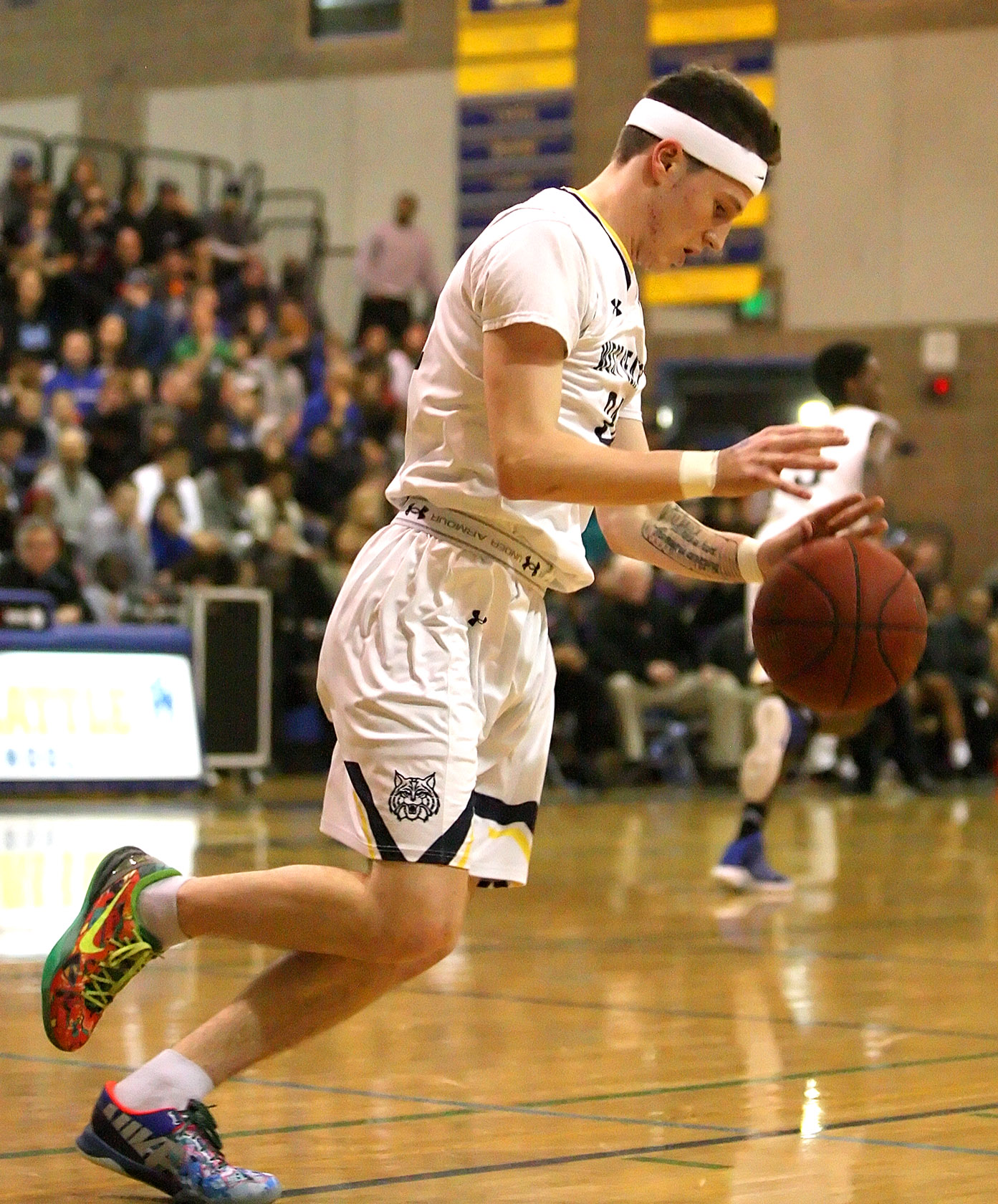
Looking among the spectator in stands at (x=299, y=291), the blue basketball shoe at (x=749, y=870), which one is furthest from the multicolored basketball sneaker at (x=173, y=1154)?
the spectator in stands at (x=299, y=291)

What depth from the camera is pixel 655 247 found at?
11.7ft

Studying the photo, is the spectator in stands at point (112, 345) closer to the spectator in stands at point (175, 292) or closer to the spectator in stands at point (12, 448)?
the spectator in stands at point (175, 292)

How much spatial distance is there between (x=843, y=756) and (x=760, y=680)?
7863 mm

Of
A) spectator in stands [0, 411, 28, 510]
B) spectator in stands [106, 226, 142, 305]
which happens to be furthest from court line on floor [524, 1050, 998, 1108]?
spectator in stands [106, 226, 142, 305]

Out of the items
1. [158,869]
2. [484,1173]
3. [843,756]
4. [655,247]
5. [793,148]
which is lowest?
[843,756]

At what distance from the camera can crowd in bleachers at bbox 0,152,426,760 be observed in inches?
514

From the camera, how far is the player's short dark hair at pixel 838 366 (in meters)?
7.88

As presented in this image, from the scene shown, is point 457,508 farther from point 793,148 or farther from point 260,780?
point 793,148

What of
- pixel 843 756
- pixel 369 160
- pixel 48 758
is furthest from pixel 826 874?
pixel 369 160

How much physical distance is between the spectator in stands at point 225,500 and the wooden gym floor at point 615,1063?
6384 millimetres

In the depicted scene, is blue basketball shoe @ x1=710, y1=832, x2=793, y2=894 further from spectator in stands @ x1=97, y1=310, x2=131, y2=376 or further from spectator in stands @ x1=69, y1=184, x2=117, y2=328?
spectator in stands @ x1=69, y1=184, x2=117, y2=328

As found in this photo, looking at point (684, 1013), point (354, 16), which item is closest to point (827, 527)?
point (684, 1013)

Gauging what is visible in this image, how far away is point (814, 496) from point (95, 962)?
4.82 meters

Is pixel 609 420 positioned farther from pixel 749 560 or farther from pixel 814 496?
pixel 814 496
